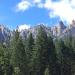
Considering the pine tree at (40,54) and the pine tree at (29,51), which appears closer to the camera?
the pine tree at (29,51)

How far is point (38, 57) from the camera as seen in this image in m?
102

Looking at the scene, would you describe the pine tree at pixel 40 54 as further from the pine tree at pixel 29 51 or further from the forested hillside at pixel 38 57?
the pine tree at pixel 29 51

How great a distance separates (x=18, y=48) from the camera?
312 ft

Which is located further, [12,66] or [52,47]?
[52,47]

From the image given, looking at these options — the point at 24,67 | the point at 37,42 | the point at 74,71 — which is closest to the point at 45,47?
the point at 37,42

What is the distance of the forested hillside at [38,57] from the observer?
3715 inches

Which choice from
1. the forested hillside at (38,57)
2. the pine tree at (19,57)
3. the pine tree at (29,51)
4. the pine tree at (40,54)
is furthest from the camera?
the pine tree at (40,54)

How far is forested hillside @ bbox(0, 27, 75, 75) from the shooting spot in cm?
9437

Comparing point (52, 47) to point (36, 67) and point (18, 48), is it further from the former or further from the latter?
point (18, 48)

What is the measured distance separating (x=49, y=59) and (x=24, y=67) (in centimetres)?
1317

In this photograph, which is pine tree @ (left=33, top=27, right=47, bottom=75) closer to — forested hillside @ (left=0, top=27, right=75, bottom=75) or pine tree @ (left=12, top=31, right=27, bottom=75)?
forested hillside @ (left=0, top=27, right=75, bottom=75)

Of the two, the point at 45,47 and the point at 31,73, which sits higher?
the point at 45,47

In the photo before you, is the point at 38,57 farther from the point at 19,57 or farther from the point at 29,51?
the point at 19,57

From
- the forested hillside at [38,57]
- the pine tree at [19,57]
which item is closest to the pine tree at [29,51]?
the forested hillside at [38,57]
